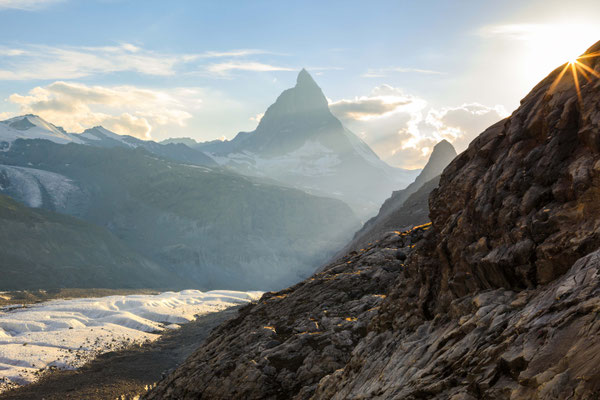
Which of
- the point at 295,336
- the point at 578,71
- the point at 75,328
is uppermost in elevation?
the point at 578,71

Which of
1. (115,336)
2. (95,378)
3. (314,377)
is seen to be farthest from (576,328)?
(115,336)

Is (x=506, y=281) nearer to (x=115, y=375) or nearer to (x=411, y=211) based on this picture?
(x=115, y=375)

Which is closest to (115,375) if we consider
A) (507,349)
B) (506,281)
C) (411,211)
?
(506,281)

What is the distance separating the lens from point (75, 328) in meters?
82.3

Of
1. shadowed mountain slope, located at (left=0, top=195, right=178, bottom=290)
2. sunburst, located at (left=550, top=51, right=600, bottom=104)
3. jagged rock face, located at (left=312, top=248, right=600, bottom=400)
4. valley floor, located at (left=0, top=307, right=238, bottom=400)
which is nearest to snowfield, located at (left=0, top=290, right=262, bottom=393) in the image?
valley floor, located at (left=0, top=307, right=238, bottom=400)

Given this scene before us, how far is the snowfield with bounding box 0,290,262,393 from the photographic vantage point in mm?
60406

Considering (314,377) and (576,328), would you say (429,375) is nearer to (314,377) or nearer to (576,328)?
(576,328)

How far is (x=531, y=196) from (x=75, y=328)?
90291 mm

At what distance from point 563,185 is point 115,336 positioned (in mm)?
86009

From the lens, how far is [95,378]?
56000mm

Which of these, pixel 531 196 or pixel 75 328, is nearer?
pixel 531 196

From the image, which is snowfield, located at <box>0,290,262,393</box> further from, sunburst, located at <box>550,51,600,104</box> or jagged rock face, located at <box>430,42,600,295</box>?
sunburst, located at <box>550,51,600,104</box>

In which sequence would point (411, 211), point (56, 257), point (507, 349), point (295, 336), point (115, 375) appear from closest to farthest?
point (507, 349)
point (295, 336)
point (115, 375)
point (411, 211)
point (56, 257)

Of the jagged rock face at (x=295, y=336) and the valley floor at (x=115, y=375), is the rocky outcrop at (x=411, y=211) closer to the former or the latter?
the jagged rock face at (x=295, y=336)
